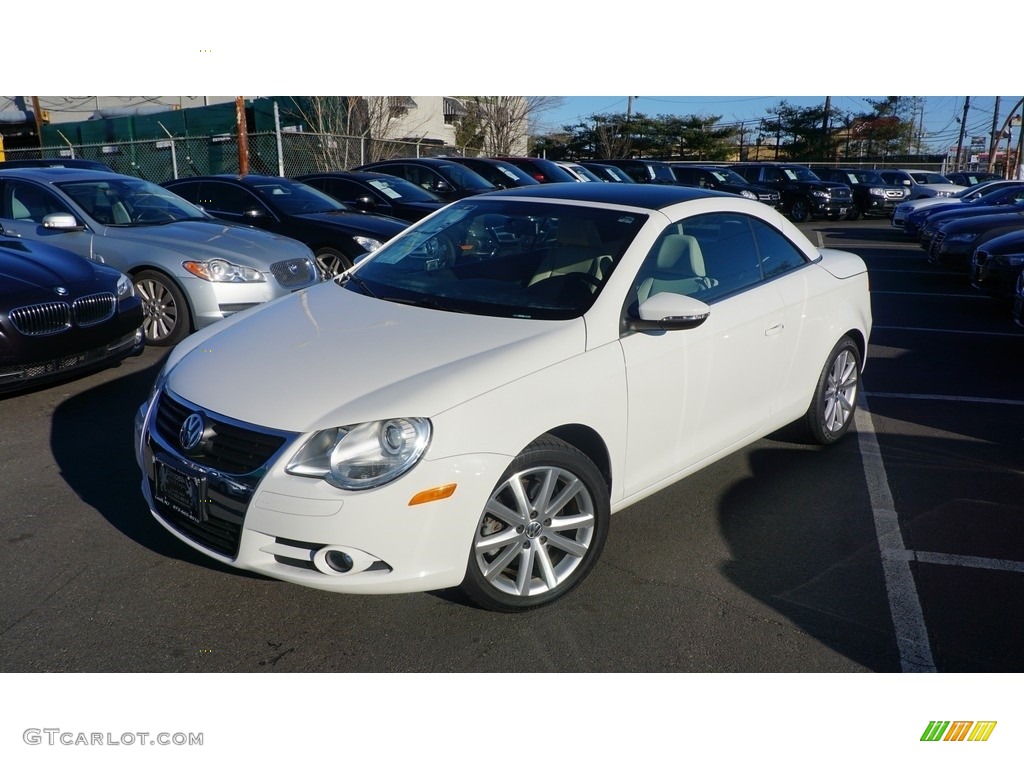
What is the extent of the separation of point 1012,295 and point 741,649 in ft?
27.0

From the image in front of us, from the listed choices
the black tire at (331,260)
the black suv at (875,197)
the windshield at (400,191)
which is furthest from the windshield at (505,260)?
the black suv at (875,197)

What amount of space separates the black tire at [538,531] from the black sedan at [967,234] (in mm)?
10875

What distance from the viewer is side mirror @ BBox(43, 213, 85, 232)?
7.39m

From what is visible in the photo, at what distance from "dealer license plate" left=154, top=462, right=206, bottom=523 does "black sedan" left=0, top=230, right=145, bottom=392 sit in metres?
2.77

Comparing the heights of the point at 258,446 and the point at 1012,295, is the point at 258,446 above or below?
above

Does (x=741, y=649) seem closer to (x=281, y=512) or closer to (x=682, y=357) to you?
(x=682, y=357)

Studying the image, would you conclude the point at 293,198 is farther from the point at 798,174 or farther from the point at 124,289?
the point at 798,174

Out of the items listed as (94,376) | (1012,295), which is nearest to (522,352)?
(94,376)

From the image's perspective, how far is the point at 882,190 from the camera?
90.2 feet

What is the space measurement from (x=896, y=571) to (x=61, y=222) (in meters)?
6.90

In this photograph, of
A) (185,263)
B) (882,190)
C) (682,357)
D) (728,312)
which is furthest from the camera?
(882,190)

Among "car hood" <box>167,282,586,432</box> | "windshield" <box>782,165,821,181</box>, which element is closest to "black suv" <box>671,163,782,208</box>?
"windshield" <box>782,165,821,181</box>

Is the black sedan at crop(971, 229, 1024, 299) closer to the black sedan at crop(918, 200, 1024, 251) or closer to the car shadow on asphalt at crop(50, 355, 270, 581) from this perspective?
the black sedan at crop(918, 200, 1024, 251)

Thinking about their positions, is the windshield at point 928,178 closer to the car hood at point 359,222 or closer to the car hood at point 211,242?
the car hood at point 359,222
